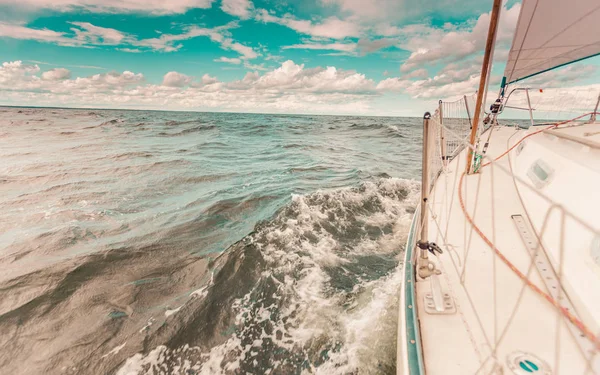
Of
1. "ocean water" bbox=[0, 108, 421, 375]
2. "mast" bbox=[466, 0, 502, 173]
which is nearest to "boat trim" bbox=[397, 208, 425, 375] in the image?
"ocean water" bbox=[0, 108, 421, 375]

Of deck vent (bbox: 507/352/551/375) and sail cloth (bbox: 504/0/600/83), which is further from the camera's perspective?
sail cloth (bbox: 504/0/600/83)

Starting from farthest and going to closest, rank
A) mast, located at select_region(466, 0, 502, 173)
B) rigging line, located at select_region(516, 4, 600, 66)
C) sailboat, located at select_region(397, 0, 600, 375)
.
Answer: rigging line, located at select_region(516, 4, 600, 66), mast, located at select_region(466, 0, 502, 173), sailboat, located at select_region(397, 0, 600, 375)

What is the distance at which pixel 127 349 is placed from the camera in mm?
3846

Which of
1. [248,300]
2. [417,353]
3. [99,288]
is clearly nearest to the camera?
[417,353]

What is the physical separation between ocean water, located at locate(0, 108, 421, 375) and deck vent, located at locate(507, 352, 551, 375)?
1.73 m

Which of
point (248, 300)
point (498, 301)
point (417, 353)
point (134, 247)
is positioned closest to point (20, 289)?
point (134, 247)

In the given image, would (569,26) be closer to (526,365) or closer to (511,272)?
(511,272)

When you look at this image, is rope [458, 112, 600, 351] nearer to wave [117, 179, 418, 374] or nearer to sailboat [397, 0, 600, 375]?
sailboat [397, 0, 600, 375]

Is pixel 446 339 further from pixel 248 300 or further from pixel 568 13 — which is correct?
pixel 568 13

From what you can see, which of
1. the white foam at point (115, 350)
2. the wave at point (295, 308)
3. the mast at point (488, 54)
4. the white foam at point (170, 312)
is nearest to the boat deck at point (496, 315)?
the wave at point (295, 308)

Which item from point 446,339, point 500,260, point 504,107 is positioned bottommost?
point 446,339

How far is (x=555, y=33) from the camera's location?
Result: 641 centimetres

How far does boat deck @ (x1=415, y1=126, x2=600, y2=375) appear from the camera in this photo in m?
1.91

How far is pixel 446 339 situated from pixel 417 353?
378 mm
